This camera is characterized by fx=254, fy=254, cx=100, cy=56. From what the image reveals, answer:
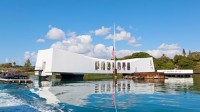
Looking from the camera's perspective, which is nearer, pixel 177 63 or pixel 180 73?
pixel 180 73

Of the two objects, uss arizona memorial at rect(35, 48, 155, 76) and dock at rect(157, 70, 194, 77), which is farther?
dock at rect(157, 70, 194, 77)

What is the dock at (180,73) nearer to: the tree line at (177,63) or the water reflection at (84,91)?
the tree line at (177,63)

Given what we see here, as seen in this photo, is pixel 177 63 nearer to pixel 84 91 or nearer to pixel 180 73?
pixel 180 73

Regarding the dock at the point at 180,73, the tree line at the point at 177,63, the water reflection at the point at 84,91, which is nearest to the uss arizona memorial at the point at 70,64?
the dock at the point at 180,73

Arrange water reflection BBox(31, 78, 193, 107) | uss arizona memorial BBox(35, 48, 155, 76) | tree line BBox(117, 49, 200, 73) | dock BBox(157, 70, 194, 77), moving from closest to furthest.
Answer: water reflection BBox(31, 78, 193, 107)
uss arizona memorial BBox(35, 48, 155, 76)
dock BBox(157, 70, 194, 77)
tree line BBox(117, 49, 200, 73)

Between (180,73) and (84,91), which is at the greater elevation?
(180,73)

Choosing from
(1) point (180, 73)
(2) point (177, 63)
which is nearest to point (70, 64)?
(1) point (180, 73)

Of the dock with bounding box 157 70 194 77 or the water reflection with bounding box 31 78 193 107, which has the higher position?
the dock with bounding box 157 70 194 77

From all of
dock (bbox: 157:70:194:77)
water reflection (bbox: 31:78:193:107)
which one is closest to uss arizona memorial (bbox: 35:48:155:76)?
dock (bbox: 157:70:194:77)

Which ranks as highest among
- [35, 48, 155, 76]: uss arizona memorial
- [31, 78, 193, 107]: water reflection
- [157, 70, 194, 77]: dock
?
[35, 48, 155, 76]: uss arizona memorial

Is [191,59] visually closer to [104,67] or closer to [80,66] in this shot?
[104,67]

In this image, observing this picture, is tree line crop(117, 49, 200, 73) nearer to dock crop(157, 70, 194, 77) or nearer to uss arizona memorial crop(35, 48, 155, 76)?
dock crop(157, 70, 194, 77)

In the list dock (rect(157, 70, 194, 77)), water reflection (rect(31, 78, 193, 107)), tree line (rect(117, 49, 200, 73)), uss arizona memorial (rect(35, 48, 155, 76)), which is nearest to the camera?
water reflection (rect(31, 78, 193, 107))

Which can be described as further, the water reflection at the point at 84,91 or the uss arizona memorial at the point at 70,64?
the uss arizona memorial at the point at 70,64
